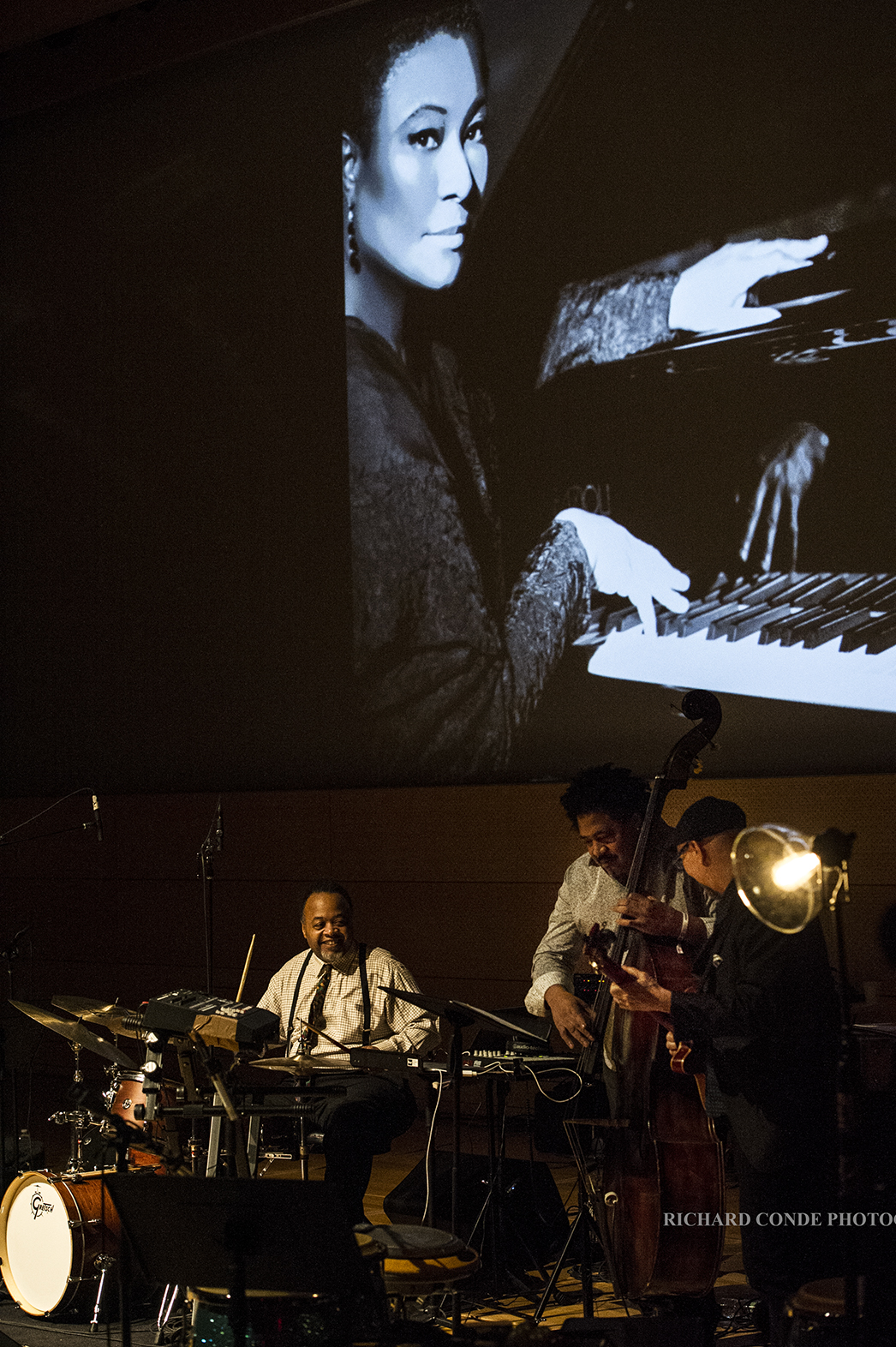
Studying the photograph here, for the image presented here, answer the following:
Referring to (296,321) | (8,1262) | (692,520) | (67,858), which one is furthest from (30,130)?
(8,1262)

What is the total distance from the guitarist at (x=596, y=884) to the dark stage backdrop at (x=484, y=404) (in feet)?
5.24

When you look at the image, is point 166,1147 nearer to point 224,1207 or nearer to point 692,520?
point 224,1207

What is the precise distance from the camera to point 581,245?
→ 20.6 ft

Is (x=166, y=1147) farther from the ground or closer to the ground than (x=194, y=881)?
closer to the ground

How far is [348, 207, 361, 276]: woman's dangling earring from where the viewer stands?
6.95 meters

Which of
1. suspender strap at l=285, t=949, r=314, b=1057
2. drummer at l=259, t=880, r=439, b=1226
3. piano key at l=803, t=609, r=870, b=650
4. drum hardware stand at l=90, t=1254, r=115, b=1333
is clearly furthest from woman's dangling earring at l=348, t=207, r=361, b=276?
drum hardware stand at l=90, t=1254, r=115, b=1333

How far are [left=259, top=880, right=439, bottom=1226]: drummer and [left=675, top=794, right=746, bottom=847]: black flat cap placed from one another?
4.23 ft

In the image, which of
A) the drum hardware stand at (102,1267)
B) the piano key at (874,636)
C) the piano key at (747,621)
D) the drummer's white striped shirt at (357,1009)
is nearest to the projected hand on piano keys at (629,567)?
the piano key at (747,621)

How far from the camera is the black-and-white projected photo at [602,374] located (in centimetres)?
562

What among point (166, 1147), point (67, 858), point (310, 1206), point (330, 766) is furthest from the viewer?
point (67, 858)

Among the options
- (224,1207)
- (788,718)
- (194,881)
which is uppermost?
(788,718)

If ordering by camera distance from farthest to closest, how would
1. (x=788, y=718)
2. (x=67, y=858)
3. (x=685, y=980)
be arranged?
(x=67, y=858)
(x=788, y=718)
(x=685, y=980)

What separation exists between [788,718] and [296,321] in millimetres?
3307

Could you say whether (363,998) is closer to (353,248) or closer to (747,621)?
(747,621)
